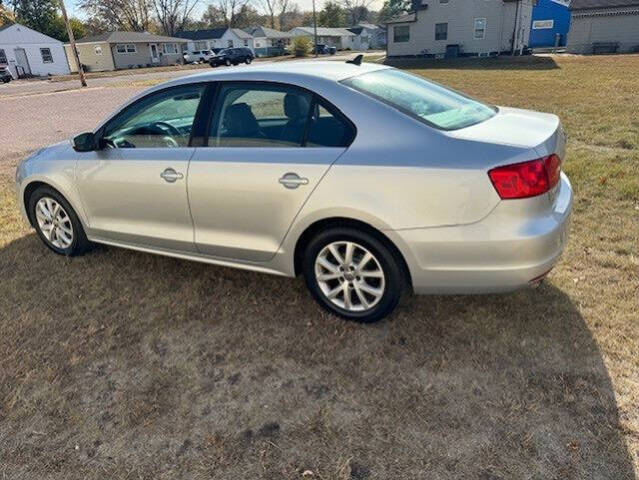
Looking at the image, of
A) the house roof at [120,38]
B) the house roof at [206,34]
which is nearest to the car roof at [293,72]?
the house roof at [120,38]

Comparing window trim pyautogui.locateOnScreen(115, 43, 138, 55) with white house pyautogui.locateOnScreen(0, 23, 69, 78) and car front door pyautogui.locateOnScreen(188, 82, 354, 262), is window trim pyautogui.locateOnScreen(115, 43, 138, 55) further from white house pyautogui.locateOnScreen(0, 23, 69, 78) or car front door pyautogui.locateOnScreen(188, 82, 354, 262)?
car front door pyautogui.locateOnScreen(188, 82, 354, 262)

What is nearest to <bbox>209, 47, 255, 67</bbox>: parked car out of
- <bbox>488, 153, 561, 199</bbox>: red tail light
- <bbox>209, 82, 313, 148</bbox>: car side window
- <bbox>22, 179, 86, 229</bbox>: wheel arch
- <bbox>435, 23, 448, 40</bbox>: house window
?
<bbox>435, 23, 448, 40</bbox>: house window

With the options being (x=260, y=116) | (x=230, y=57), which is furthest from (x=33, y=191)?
(x=230, y=57)

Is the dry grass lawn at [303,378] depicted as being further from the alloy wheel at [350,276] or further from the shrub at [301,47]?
the shrub at [301,47]

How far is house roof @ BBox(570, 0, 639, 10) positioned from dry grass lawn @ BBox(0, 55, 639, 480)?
40533 millimetres

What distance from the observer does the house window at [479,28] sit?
1453 inches

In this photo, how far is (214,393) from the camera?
8.93 ft

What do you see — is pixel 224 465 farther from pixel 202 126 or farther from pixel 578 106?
pixel 578 106

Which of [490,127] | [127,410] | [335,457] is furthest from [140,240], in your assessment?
[490,127]

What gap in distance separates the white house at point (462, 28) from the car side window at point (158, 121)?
38.5 metres

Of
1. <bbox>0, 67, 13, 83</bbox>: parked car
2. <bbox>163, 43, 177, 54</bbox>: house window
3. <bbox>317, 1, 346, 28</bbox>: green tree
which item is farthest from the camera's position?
<bbox>317, 1, 346, 28</bbox>: green tree

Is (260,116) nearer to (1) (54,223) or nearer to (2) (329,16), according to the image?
(1) (54,223)

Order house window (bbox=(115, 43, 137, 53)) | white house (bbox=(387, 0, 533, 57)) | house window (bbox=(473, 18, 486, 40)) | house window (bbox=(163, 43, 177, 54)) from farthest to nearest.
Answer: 1. house window (bbox=(163, 43, 177, 54))
2. house window (bbox=(115, 43, 137, 53))
3. house window (bbox=(473, 18, 486, 40))
4. white house (bbox=(387, 0, 533, 57))

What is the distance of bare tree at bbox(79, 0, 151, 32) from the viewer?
64775 millimetres
